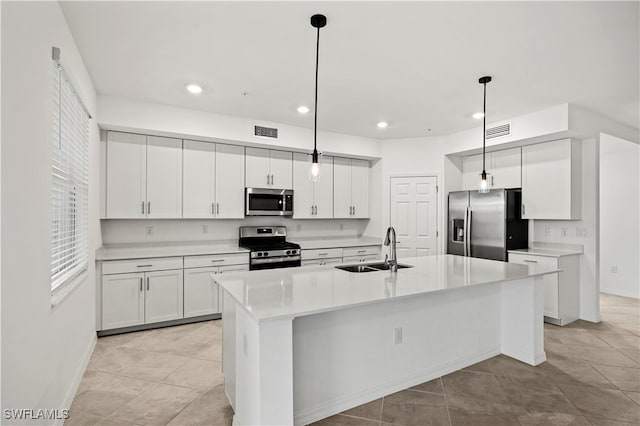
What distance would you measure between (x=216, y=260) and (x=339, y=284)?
229 centimetres

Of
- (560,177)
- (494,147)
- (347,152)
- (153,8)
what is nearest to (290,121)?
(347,152)

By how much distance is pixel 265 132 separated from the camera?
4.48 meters

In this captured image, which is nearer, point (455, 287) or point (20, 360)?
point (20, 360)

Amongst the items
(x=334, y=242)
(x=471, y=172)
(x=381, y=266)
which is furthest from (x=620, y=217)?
(x=381, y=266)

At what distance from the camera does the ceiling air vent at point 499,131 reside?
4293mm

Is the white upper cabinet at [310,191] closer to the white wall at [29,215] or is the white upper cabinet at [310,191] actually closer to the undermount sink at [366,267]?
the undermount sink at [366,267]

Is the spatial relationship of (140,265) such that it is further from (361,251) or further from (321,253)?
(361,251)

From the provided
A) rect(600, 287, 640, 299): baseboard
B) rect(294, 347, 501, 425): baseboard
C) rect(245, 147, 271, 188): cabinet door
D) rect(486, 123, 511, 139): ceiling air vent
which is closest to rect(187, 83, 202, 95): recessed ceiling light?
rect(245, 147, 271, 188): cabinet door

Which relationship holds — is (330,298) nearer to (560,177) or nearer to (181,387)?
(181,387)

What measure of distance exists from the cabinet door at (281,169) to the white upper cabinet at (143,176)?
48.3 inches

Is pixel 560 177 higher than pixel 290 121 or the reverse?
the reverse

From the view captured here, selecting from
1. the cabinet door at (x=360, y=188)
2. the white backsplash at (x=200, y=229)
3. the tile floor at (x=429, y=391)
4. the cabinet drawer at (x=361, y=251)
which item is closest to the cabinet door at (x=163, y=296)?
the tile floor at (x=429, y=391)

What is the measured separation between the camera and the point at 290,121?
451 cm

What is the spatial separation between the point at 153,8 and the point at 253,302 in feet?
6.20
